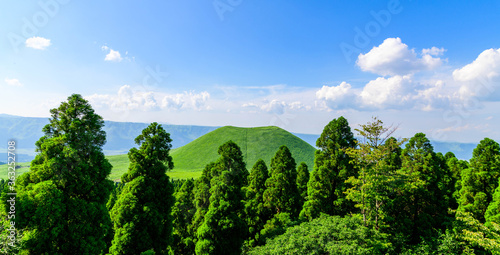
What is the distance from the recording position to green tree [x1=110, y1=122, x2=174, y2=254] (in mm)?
17844

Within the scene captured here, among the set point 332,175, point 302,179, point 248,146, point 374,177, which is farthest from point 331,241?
point 248,146

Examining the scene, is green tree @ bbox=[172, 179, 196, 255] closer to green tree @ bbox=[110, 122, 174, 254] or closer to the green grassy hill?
green tree @ bbox=[110, 122, 174, 254]

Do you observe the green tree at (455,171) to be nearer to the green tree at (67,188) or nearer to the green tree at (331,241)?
the green tree at (331,241)

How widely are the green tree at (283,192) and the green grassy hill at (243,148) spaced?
79294mm

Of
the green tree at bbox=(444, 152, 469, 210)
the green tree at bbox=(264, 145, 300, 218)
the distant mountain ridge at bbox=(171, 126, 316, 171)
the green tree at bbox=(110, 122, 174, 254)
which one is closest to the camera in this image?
the green tree at bbox=(110, 122, 174, 254)

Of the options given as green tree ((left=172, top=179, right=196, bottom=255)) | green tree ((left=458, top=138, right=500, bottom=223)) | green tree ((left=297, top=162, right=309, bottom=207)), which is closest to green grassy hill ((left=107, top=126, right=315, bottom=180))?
green tree ((left=297, top=162, right=309, bottom=207))

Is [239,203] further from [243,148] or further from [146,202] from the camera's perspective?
[243,148]

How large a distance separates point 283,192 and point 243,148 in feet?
333

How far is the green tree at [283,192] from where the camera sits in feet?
92.4

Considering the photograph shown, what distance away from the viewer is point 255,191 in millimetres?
30734

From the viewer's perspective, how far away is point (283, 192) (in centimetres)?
2855

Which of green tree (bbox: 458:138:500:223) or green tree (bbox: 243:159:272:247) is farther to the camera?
green tree (bbox: 243:159:272:247)

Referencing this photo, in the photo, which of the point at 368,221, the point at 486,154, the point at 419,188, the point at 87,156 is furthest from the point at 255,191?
the point at 486,154

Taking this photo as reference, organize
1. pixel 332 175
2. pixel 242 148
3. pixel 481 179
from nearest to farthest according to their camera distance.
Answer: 1. pixel 481 179
2. pixel 332 175
3. pixel 242 148
